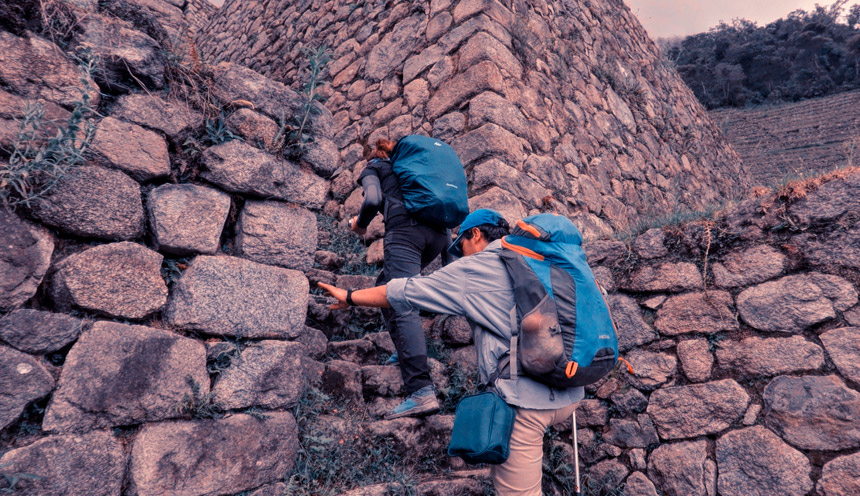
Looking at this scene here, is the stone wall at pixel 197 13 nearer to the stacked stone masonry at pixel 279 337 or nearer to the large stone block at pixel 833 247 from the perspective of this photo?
the stacked stone masonry at pixel 279 337

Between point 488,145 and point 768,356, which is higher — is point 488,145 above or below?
above

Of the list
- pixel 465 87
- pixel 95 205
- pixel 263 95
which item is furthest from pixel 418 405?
pixel 465 87

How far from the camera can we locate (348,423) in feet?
7.23

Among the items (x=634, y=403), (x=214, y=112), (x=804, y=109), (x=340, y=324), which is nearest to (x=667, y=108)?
(x=634, y=403)

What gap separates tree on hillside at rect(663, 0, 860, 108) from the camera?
16.6m

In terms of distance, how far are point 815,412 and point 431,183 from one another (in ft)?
6.50

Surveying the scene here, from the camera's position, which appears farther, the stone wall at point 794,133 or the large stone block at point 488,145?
the stone wall at point 794,133

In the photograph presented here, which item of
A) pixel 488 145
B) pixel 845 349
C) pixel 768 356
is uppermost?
pixel 488 145

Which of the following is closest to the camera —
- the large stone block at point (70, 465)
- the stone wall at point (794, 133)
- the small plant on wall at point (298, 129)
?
the large stone block at point (70, 465)

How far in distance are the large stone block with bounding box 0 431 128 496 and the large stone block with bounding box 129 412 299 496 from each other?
2.3 inches

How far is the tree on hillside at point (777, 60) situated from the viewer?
16.6 meters

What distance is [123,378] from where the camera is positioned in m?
1.69

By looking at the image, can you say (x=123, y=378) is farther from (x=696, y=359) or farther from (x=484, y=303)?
(x=696, y=359)

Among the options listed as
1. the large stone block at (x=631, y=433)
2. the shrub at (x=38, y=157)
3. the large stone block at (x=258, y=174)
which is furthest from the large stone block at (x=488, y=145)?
the shrub at (x=38, y=157)
